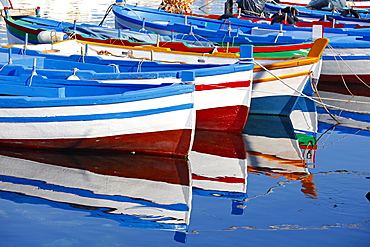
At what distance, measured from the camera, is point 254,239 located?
6.07m

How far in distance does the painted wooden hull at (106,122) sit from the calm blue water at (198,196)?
0.63 feet

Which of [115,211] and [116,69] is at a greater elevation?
[116,69]

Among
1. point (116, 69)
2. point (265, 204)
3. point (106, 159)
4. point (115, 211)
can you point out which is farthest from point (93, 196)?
point (116, 69)

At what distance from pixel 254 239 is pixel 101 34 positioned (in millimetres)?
9236

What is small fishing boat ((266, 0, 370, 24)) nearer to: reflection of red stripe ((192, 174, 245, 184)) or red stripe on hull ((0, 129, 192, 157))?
red stripe on hull ((0, 129, 192, 157))

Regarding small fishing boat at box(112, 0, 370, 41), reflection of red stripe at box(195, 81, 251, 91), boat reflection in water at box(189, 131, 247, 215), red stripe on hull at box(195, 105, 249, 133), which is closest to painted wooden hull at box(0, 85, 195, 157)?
boat reflection in water at box(189, 131, 247, 215)

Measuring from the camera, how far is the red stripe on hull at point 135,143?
857 cm

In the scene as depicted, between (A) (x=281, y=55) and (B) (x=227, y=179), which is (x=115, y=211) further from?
(A) (x=281, y=55)

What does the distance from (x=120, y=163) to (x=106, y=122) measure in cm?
60

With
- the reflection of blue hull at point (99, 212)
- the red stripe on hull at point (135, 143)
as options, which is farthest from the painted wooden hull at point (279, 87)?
the reflection of blue hull at point (99, 212)

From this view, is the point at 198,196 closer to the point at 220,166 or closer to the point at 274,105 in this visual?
the point at 220,166

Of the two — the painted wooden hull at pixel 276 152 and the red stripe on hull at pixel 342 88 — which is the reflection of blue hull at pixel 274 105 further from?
the red stripe on hull at pixel 342 88

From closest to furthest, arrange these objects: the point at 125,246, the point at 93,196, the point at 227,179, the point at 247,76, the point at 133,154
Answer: the point at 125,246
the point at 93,196
the point at 227,179
the point at 133,154
the point at 247,76

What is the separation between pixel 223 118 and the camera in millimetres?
10180
